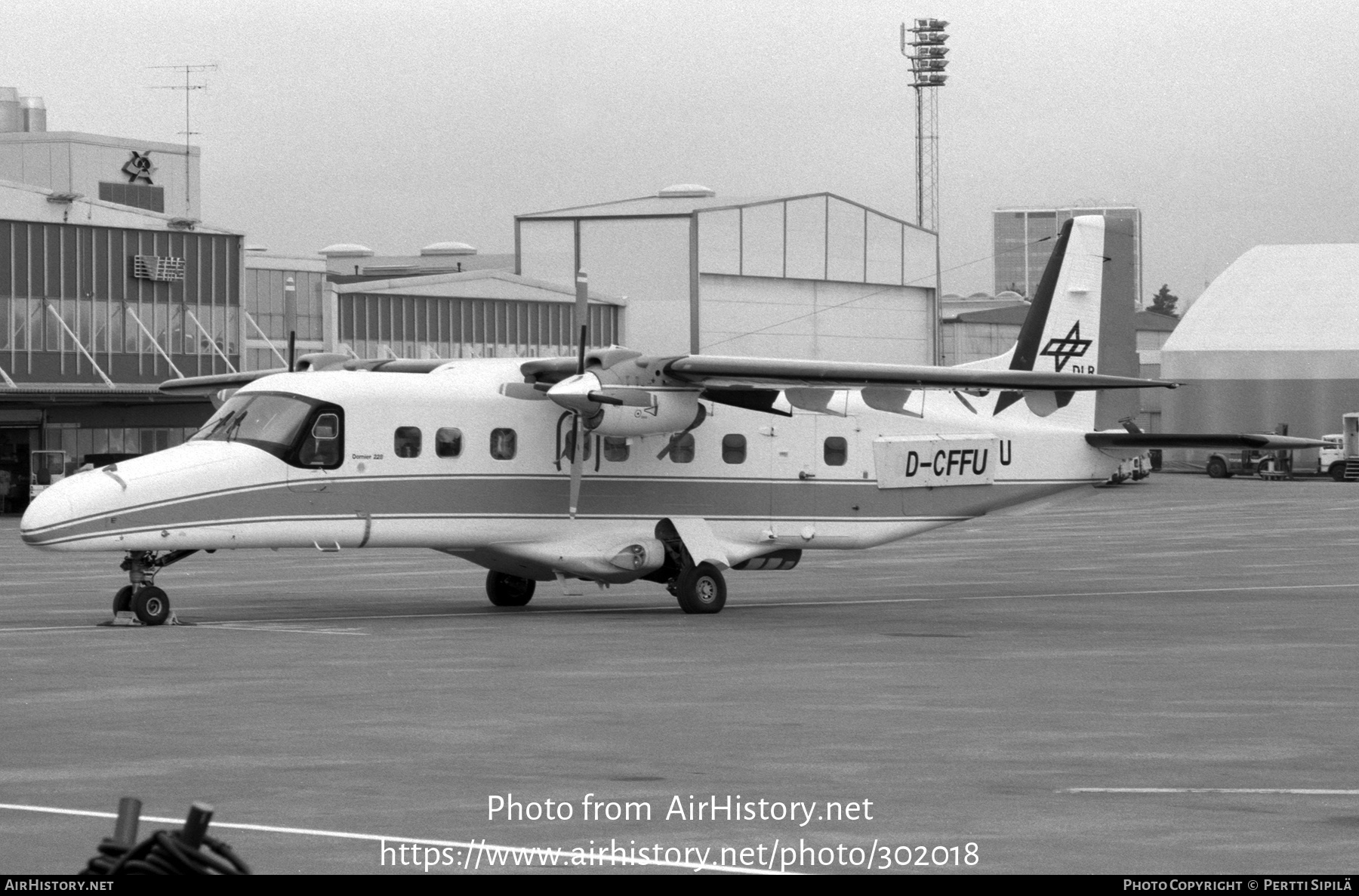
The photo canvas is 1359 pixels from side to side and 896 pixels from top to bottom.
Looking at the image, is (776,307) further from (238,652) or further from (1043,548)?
(238,652)

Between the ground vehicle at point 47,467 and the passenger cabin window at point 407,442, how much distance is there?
39269 mm

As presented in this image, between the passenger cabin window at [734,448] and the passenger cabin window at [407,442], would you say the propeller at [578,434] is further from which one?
the passenger cabin window at [734,448]

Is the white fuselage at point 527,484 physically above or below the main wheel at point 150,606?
above

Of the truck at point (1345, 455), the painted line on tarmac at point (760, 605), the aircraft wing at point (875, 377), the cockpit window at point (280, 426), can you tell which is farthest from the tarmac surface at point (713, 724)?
the truck at point (1345, 455)

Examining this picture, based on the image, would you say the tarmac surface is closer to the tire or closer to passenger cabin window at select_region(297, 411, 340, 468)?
the tire

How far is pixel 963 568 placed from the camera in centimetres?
3369

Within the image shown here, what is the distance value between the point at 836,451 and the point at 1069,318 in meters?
4.96

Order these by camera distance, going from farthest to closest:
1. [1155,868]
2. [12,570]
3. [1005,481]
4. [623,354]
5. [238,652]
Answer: [12,570]
[1005,481]
[623,354]
[238,652]
[1155,868]

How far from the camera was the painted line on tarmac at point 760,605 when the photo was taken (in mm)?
21172

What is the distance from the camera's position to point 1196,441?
2516cm

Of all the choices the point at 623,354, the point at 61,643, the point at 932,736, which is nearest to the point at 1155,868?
the point at 932,736

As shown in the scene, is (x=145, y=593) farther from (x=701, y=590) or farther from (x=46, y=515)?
(x=701, y=590)

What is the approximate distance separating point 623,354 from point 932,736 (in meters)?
11.3

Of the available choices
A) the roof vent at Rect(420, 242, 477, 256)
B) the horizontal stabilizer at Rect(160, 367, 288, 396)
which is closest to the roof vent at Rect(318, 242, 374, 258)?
the roof vent at Rect(420, 242, 477, 256)
